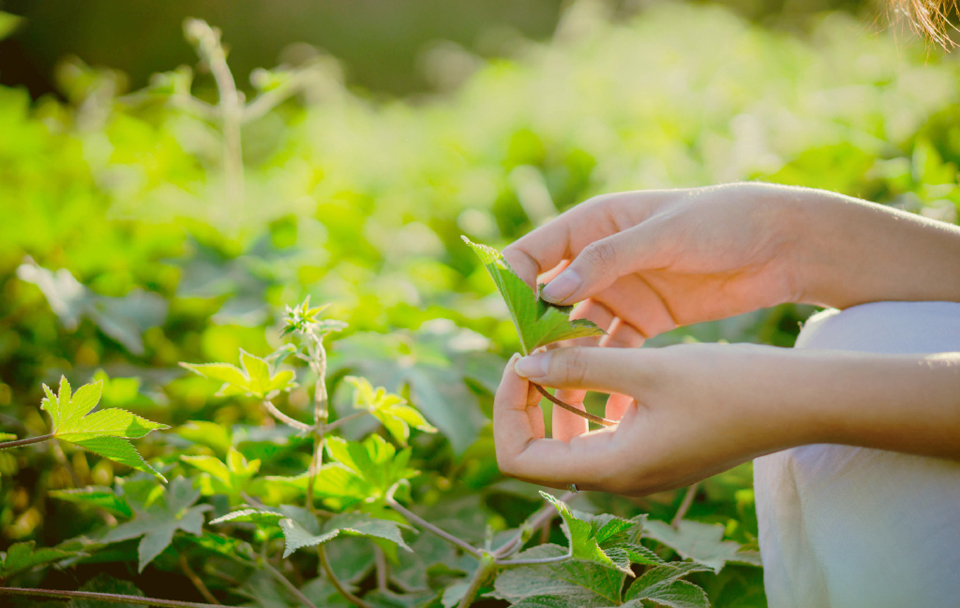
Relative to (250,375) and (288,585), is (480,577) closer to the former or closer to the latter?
(288,585)

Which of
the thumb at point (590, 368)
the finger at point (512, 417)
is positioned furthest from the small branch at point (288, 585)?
the thumb at point (590, 368)

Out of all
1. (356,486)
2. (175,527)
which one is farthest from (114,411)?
(356,486)

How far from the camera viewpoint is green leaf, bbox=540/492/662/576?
629 mm

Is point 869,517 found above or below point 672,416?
below

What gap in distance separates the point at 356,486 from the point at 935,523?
0.68 m

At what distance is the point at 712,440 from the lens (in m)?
0.63

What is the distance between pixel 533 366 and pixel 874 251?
56 centimetres

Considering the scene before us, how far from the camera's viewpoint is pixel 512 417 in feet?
2.53

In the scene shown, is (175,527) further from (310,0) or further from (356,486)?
(310,0)

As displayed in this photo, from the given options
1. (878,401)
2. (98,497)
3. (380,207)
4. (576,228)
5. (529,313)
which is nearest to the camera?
(878,401)

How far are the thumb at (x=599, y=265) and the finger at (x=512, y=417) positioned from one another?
124 mm

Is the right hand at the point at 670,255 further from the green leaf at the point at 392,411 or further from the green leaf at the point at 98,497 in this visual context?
the green leaf at the point at 98,497

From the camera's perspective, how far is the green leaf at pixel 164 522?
787 millimetres

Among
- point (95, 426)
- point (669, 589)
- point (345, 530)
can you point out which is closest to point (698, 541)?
point (669, 589)
